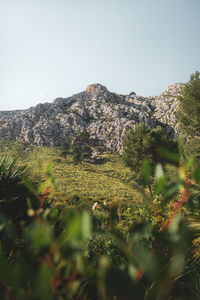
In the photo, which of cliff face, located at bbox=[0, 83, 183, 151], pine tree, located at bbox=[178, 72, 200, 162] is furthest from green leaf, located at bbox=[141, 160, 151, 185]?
cliff face, located at bbox=[0, 83, 183, 151]

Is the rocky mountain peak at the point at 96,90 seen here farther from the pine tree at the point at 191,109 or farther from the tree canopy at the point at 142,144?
the pine tree at the point at 191,109

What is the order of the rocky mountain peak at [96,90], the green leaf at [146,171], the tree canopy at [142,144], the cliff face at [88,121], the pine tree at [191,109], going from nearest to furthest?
the green leaf at [146,171]
the pine tree at [191,109]
the tree canopy at [142,144]
the cliff face at [88,121]
the rocky mountain peak at [96,90]

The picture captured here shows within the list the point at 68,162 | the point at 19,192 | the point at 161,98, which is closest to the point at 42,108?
the point at 68,162

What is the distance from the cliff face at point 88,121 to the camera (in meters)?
57.6

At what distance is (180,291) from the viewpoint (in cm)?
189

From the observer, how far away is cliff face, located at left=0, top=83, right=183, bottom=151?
57.6 metres

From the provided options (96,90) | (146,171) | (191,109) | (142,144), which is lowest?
(142,144)

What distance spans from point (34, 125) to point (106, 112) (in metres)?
28.6

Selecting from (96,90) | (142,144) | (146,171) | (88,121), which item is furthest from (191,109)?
(96,90)

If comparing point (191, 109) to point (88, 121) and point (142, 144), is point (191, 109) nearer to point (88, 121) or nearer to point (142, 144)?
point (142, 144)

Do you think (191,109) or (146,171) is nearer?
(146,171)

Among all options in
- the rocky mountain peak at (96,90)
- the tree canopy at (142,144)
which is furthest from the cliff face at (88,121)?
the tree canopy at (142,144)

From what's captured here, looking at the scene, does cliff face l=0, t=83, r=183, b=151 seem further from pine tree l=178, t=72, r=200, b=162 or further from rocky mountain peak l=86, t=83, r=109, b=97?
pine tree l=178, t=72, r=200, b=162

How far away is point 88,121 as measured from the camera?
67.1 meters
